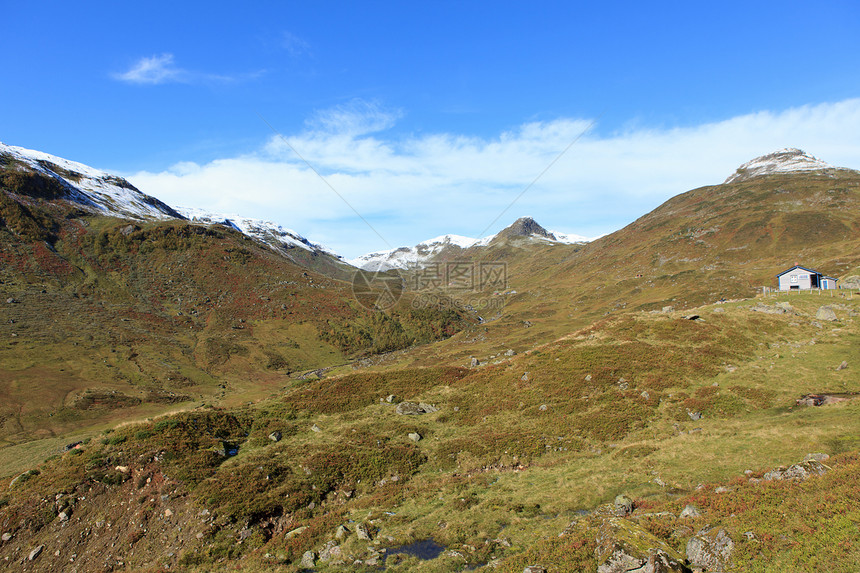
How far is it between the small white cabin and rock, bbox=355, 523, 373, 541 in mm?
84042

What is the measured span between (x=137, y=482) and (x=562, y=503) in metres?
26.1

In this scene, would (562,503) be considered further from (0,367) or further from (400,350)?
(400,350)

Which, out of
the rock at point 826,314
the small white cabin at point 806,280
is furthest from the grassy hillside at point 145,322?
the small white cabin at point 806,280

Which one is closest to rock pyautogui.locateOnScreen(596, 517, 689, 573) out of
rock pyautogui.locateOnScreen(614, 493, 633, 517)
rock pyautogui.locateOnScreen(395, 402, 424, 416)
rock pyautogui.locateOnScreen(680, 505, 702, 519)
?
rock pyautogui.locateOnScreen(680, 505, 702, 519)

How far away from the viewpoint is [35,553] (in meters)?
19.1

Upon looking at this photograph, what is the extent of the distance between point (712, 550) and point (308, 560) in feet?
55.7

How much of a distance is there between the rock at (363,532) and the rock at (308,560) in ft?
7.47

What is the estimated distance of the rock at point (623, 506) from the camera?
1833 centimetres

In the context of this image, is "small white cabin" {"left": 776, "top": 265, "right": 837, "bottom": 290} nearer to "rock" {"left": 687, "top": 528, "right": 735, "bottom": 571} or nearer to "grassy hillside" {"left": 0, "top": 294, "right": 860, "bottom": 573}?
"grassy hillside" {"left": 0, "top": 294, "right": 860, "bottom": 573}

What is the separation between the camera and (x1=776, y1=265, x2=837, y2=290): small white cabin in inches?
2554

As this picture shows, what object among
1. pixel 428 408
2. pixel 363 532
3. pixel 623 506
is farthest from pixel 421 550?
pixel 428 408

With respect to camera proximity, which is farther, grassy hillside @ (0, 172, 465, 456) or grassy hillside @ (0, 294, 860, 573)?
grassy hillside @ (0, 172, 465, 456)

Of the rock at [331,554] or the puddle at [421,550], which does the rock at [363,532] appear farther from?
the puddle at [421,550]

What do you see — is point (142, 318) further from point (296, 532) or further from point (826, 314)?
point (826, 314)
